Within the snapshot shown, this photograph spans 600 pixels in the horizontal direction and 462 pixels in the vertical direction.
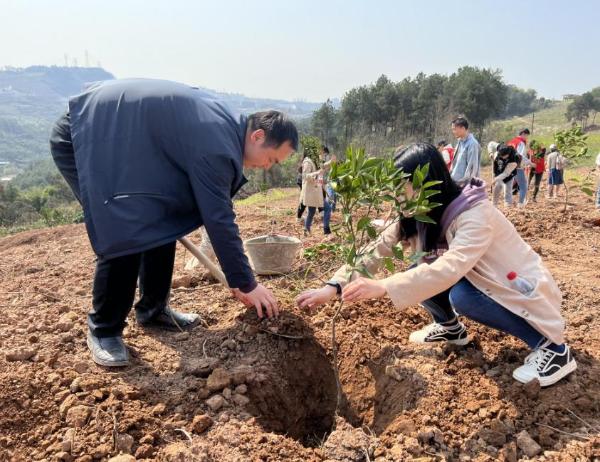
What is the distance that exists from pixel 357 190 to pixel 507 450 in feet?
4.18

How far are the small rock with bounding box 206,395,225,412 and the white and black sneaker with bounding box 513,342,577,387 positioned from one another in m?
1.45

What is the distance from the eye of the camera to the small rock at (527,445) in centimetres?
192

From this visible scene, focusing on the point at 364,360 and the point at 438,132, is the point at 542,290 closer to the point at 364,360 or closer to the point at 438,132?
the point at 364,360

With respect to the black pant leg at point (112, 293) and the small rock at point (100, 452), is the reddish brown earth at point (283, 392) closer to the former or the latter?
the small rock at point (100, 452)

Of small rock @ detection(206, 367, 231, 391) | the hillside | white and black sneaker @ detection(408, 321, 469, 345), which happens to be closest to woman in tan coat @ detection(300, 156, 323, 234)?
white and black sneaker @ detection(408, 321, 469, 345)

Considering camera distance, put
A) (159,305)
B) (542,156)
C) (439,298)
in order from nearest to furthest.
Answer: (439,298) → (159,305) → (542,156)

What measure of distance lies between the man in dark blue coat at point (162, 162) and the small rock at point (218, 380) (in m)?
0.41

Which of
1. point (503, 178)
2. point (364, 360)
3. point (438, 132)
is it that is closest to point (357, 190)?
point (364, 360)

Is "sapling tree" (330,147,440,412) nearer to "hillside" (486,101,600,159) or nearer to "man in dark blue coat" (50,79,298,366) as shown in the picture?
"man in dark blue coat" (50,79,298,366)

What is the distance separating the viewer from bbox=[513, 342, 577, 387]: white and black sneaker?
2.21 metres

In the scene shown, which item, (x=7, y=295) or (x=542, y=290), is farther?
(x=7, y=295)

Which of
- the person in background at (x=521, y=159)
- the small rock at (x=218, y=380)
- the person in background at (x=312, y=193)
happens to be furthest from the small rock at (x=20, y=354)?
the person in background at (x=521, y=159)

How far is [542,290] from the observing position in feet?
7.16

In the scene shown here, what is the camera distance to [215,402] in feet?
7.29
